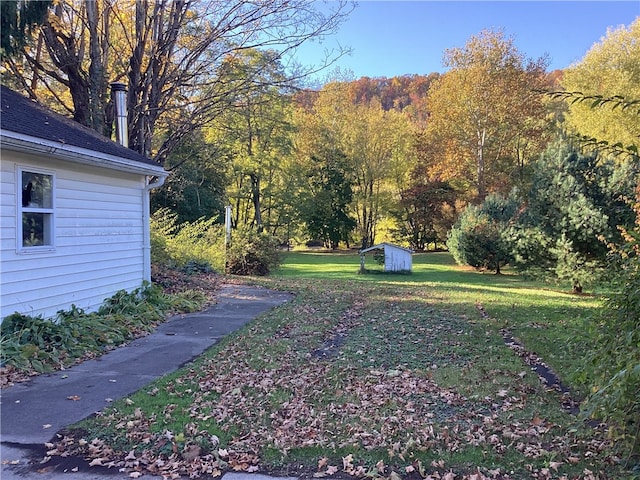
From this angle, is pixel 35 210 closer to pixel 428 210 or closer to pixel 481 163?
pixel 481 163

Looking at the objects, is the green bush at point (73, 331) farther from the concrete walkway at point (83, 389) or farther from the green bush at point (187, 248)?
the green bush at point (187, 248)

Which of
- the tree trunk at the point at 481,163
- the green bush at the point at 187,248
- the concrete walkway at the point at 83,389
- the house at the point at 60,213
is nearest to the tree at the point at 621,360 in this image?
the concrete walkway at the point at 83,389

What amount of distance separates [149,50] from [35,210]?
7273 mm

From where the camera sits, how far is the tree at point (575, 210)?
38.3 feet

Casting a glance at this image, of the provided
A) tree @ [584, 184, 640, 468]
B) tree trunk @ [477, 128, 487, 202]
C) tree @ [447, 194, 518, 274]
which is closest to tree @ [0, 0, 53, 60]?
tree @ [584, 184, 640, 468]

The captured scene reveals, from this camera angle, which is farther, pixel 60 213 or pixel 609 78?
pixel 609 78

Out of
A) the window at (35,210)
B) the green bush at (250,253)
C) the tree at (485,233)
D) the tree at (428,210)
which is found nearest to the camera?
the window at (35,210)

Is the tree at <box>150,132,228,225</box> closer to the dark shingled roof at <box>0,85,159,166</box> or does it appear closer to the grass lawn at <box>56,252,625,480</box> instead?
the dark shingled roof at <box>0,85,159,166</box>

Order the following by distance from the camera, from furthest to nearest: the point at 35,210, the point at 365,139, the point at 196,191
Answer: the point at 365,139
the point at 196,191
the point at 35,210

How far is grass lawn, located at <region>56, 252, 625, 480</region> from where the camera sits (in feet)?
10.5

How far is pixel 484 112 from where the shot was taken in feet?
90.3

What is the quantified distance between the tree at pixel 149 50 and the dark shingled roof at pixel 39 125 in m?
3.87

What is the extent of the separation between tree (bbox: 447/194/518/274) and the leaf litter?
46.0ft

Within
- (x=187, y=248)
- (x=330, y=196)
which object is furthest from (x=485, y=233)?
(x=330, y=196)
